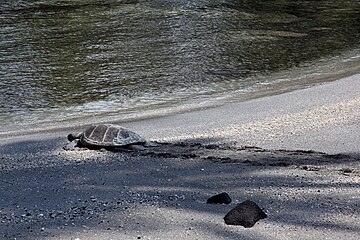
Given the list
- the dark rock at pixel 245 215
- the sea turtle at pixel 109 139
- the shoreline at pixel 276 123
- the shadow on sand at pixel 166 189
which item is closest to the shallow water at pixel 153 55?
the shoreline at pixel 276 123

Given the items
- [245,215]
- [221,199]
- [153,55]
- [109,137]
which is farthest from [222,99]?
[245,215]

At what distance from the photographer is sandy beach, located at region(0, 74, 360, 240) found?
5.41 metres

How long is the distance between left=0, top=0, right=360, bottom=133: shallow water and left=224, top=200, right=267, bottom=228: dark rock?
5694 millimetres

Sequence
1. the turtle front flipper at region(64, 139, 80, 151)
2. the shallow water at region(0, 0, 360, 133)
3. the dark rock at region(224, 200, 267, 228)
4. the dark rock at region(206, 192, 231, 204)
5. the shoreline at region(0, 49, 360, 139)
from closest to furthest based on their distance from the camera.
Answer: the dark rock at region(224, 200, 267, 228) → the dark rock at region(206, 192, 231, 204) → the turtle front flipper at region(64, 139, 80, 151) → the shoreline at region(0, 49, 360, 139) → the shallow water at region(0, 0, 360, 133)

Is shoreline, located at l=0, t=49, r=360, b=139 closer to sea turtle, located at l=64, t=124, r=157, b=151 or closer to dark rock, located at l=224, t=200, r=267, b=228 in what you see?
sea turtle, located at l=64, t=124, r=157, b=151

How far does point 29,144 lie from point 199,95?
446cm

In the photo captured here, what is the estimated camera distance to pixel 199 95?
12.6 meters

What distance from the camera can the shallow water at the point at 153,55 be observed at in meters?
12.2

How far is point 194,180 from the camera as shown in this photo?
6.73m

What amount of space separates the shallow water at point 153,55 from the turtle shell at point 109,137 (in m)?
2.89

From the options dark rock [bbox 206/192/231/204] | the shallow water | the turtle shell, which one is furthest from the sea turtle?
the shallow water

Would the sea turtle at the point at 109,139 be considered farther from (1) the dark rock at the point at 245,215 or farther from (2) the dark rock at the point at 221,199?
(1) the dark rock at the point at 245,215

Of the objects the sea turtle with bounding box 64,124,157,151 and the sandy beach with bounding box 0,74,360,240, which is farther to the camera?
the sea turtle with bounding box 64,124,157,151

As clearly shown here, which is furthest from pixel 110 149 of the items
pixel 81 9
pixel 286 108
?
pixel 81 9
